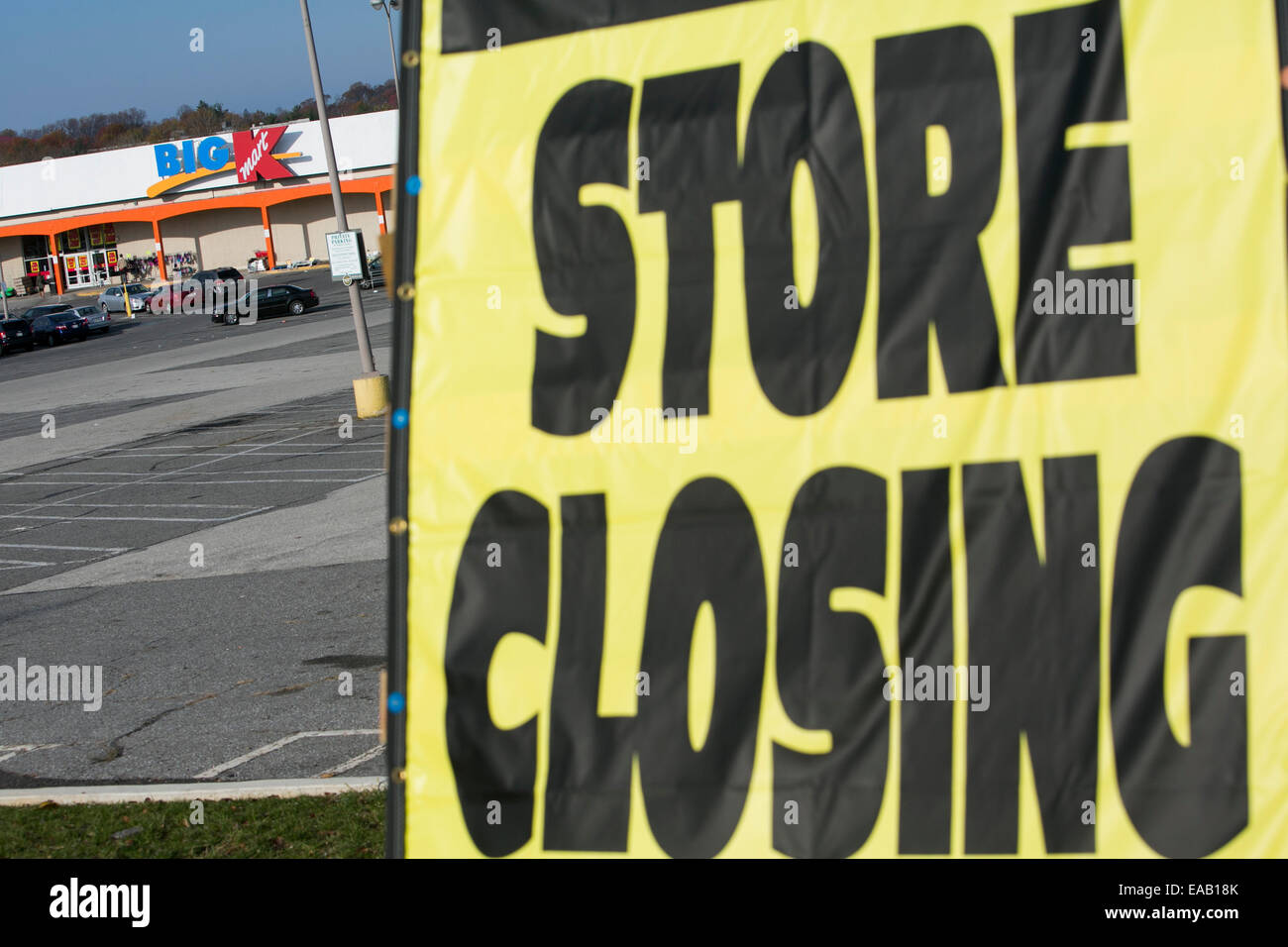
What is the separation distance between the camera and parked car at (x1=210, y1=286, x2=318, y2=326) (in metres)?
46.6

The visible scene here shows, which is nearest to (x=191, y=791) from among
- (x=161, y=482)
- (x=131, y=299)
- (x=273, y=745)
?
(x=273, y=745)

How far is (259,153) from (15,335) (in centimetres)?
2509

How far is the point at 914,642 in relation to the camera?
283 centimetres

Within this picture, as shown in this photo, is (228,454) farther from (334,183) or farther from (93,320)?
(93,320)

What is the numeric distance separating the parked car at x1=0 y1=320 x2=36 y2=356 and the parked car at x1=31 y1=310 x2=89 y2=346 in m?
0.53

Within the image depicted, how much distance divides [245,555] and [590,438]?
9.91 meters

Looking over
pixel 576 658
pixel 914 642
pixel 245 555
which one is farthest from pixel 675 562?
pixel 245 555

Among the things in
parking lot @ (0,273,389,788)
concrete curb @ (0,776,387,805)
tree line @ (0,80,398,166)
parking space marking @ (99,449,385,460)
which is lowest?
concrete curb @ (0,776,387,805)

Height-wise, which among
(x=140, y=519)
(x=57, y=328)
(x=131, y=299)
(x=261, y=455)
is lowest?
(x=140, y=519)

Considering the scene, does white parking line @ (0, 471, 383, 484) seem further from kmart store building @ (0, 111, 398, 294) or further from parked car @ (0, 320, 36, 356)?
kmart store building @ (0, 111, 398, 294)

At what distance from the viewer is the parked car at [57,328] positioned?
163 feet

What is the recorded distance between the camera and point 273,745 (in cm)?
683

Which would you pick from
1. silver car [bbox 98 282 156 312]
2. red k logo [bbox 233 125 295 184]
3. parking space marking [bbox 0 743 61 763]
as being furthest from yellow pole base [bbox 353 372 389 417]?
red k logo [bbox 233 125 295 184]

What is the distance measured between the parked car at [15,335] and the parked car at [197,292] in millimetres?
7560
